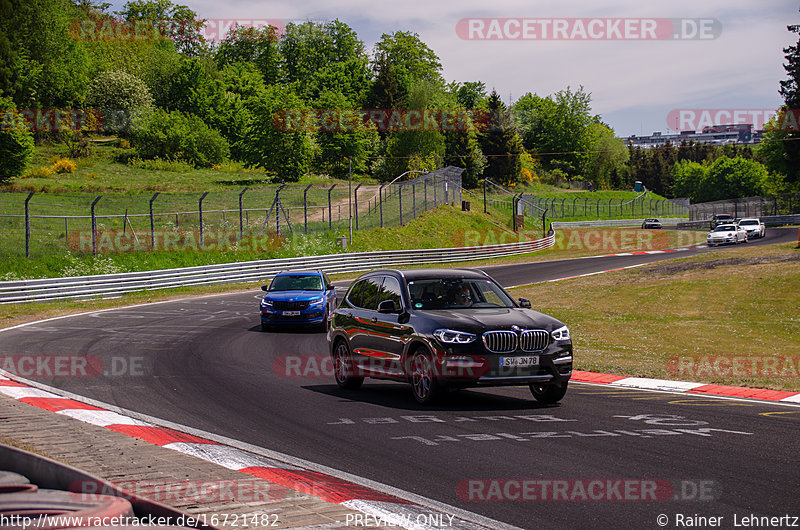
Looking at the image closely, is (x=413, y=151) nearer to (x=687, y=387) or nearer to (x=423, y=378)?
(x=687, y=387)

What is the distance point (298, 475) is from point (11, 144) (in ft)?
214

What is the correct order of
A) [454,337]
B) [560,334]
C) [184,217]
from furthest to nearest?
[184,217] → [560,334] → [454,337]

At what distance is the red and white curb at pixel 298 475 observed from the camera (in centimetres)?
543

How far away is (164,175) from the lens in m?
78.2

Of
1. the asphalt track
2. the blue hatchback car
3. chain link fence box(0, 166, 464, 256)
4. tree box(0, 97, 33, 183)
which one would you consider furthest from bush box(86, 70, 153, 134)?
the asphalt track

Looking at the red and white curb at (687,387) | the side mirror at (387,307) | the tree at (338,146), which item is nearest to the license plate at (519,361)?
the side mirror at (387,307)

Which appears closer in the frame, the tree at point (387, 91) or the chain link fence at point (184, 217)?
the chain link fence at point (184, 217)

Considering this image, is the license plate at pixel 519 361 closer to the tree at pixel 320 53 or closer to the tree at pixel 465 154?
the tree at pixel 465 154

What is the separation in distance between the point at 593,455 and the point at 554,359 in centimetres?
275

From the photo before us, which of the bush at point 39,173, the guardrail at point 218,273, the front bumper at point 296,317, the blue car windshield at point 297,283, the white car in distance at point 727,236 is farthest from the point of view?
the bush at point 39,173

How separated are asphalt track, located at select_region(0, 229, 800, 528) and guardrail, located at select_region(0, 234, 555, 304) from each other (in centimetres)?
1441

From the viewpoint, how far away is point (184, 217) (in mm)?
51406

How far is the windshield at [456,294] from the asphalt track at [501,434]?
4.21 feet

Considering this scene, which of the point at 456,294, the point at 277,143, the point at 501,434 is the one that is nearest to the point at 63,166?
the point at 277,143
